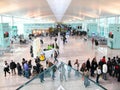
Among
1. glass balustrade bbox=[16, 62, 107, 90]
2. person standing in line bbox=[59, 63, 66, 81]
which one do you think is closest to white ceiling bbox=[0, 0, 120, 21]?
glass balustrade bbox=[16, 62, 107, 90]

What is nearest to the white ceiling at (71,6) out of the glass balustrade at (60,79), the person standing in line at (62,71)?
the glass balustrade at (60,79)

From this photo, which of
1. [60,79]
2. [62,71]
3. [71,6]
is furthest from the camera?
[71,6]

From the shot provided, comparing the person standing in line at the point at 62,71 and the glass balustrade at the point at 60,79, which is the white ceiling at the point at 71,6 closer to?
the glass balustrade at the point at 60,79

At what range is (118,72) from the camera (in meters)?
12.0

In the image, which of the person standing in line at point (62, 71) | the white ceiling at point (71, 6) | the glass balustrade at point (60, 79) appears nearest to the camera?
the person standing in line at point (62, 71)

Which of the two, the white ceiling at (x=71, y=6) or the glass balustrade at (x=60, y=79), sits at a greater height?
the white ceiling at (x=71, y=6)

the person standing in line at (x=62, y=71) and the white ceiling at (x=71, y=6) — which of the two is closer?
the person standing in line at (x=62, y=71)

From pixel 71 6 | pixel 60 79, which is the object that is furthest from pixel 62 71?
pixel 71 6

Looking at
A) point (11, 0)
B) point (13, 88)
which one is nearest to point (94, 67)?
point (13, 88)

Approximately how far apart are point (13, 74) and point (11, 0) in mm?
5753

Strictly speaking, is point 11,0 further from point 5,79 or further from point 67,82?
point 67,82

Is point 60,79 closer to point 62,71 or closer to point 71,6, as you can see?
point 62,71

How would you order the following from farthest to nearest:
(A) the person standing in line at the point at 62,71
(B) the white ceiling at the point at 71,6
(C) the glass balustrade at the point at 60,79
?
(B) the white ceiling at the point at 71,6
(C) the glass balustrade at the point at 60,79
(A) the person standing in line at the point at 62,71

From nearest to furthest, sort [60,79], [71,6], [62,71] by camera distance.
Result: [62,71] → [60,79] → [71,6]
